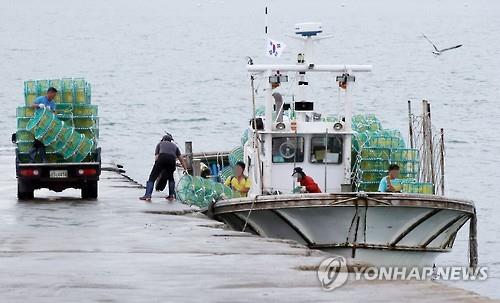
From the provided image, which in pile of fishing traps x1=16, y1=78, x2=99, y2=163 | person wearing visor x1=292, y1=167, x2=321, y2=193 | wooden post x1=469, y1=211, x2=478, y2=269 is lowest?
wooden post x1=469, y1=211, x2=478, y2=269

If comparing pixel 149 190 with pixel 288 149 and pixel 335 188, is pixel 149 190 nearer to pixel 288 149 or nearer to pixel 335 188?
pixel 288 149

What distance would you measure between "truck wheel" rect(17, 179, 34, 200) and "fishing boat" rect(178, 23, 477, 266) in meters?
3.03

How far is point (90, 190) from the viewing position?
2864cm

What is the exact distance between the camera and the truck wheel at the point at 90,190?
2839cm

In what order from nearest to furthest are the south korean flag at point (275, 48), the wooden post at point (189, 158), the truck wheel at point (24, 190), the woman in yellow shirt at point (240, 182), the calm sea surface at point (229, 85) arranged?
the truck wheel at point (24, 190) < the woman in yellow shirt at point (240, 182) < the south korean flag at point (275, 48) < the wooden post at point (189, 158) < the calm sea surface at point (229, 85)

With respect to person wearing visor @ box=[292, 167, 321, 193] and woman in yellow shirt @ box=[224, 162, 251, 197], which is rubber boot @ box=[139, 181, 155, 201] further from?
person wearing visor @ box=[292, 167, 321, 193]

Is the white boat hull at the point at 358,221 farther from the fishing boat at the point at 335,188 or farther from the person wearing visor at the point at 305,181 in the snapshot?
the person wearing visor at the point at 305,181

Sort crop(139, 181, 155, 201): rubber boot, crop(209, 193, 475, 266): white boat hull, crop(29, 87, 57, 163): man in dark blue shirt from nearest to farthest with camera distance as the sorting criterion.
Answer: crop(209, 193, 475, 266): white boat hull, crop(29, 87, 57, 163): man in dark blue shirt, crop(139, 181, 155, 201): rubber boot

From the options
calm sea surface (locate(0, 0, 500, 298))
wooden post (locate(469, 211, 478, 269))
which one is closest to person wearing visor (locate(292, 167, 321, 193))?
wooden post (locate(469, 211, 478, 269))

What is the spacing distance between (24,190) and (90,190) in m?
1.31

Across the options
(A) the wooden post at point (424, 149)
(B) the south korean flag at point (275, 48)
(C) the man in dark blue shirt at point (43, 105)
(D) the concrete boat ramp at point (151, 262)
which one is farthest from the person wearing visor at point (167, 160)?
(A) the wooden post at point (424, 149)

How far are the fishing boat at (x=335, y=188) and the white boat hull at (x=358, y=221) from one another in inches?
0.7

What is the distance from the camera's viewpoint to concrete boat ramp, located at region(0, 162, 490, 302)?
1648cm

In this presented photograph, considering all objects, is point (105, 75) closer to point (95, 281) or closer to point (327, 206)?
point (327, 206)
